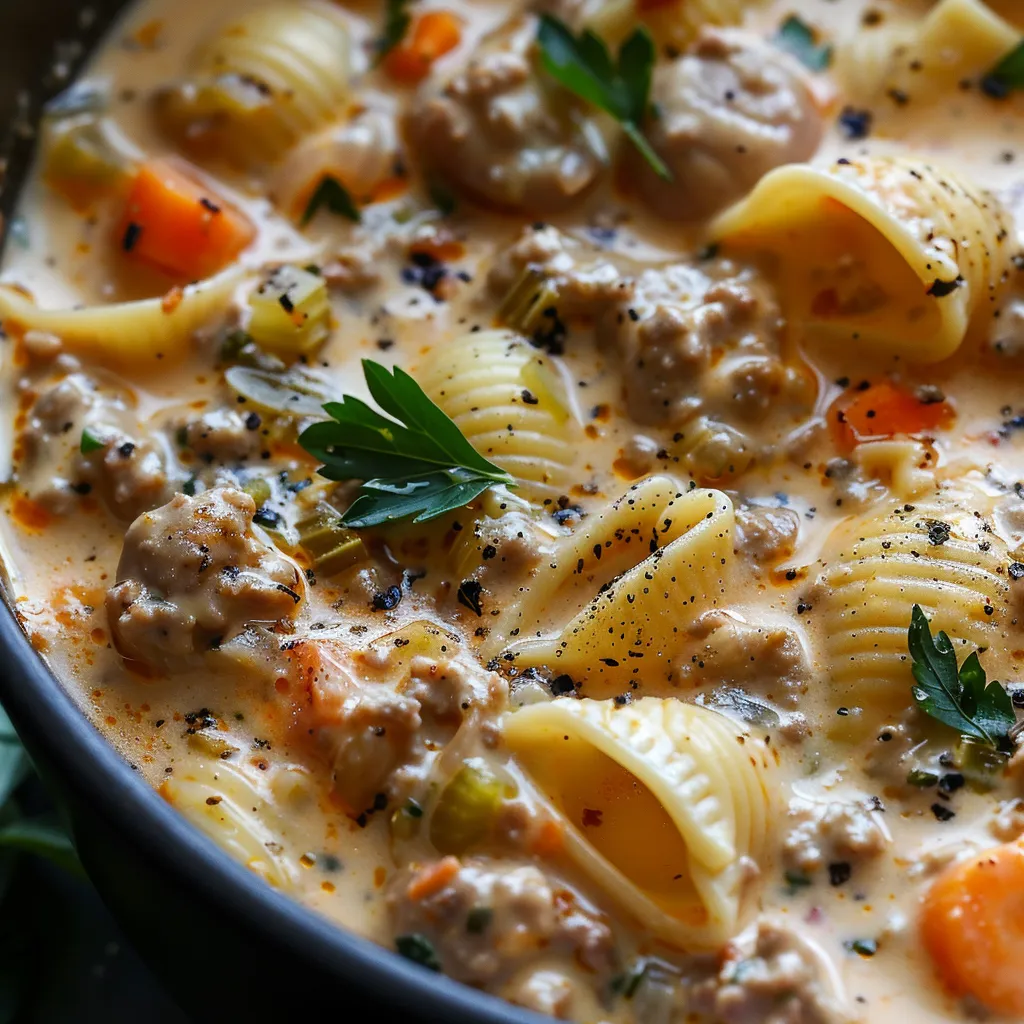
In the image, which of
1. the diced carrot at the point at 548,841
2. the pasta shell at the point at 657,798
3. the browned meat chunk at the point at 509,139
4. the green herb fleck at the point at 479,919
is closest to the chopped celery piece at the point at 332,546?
the pasta shell at the point at 657,798

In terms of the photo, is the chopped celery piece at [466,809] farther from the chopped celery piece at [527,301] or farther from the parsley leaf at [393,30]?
the parsley leaf at [393,30]

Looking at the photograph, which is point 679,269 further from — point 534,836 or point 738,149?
point 534,836

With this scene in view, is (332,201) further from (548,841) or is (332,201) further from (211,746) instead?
(548,841)

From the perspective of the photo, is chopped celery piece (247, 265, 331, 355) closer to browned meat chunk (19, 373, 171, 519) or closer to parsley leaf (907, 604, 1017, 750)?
browned meat chunk (19, 373, 171, 519)

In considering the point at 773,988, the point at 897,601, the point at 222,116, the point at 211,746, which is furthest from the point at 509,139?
the point at 773,988

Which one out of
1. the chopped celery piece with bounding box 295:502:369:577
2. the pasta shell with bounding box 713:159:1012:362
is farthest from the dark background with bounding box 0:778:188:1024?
the pasta shell with bounding box 713:159:1012:362
